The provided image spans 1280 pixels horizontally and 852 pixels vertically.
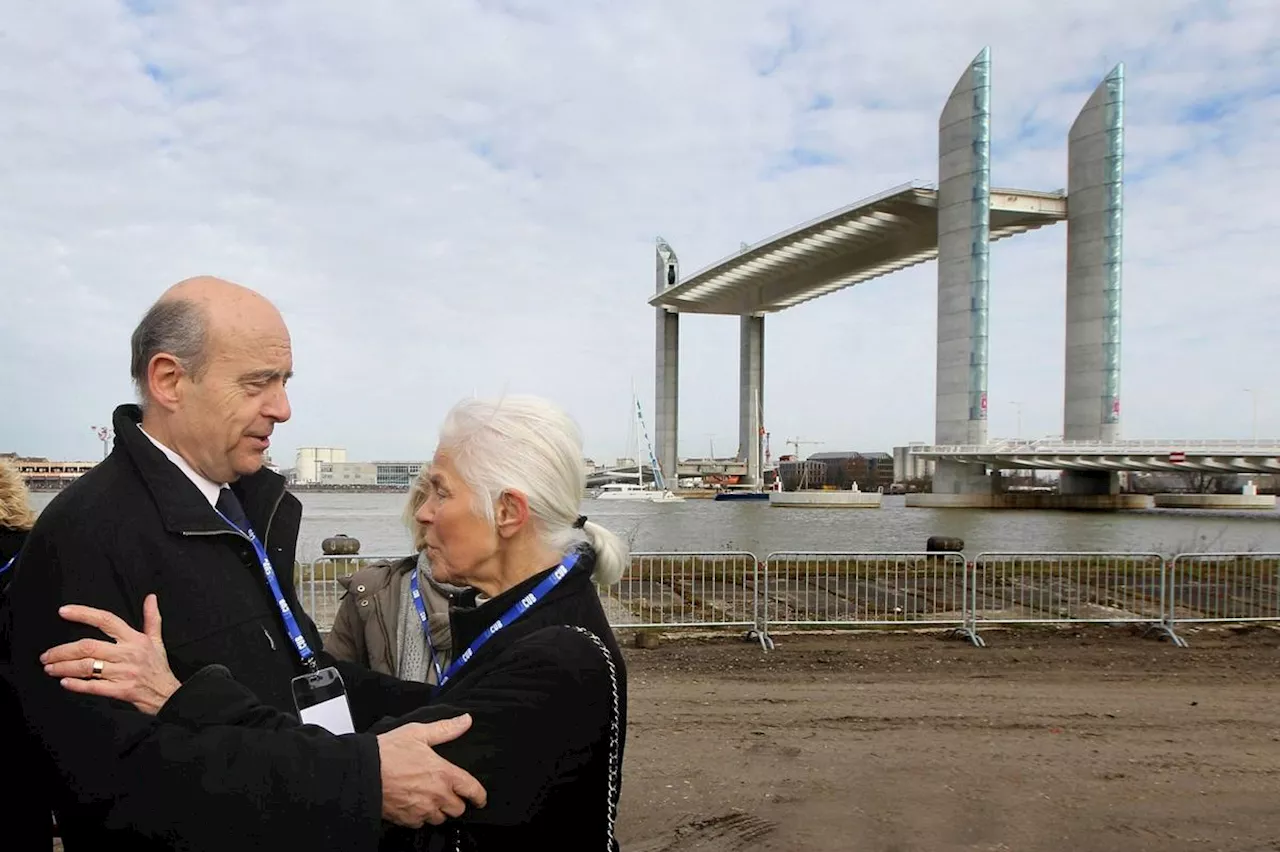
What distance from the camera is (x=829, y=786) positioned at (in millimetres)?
4086

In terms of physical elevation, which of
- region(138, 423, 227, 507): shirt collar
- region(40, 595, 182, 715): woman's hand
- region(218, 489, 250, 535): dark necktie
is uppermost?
region(138, 423, 227, 507): shirt collar

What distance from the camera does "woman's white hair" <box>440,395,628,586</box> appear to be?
4.94 ft

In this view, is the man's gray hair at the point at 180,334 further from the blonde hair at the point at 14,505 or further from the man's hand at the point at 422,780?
the blonde hair at the point at 14,505

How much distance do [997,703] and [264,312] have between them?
526 centimetres

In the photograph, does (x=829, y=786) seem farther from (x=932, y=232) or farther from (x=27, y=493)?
(x=932, y=232)

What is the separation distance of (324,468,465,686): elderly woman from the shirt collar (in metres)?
1.02

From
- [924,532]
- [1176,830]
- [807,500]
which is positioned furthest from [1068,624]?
[807,500]

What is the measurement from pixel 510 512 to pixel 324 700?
403 mm

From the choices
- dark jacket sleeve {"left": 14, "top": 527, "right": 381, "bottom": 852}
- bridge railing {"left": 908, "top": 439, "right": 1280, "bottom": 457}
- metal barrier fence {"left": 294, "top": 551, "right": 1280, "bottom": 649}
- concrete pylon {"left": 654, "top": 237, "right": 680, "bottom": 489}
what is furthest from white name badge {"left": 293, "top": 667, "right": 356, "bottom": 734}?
concrete pylon {"left": 654, "top": 237, "right": 680, "bottom": 489}

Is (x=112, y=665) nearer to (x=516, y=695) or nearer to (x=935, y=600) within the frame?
(x=516, y=695)

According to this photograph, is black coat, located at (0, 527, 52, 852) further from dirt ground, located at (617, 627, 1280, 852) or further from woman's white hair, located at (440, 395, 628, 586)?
dirt ground, located at (617, 627, 1280, 852)

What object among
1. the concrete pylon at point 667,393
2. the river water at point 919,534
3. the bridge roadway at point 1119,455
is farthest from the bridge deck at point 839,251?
the river water at point 919,534

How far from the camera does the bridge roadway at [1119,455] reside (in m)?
44.6

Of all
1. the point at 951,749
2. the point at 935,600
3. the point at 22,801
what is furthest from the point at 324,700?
the point at 935,600
